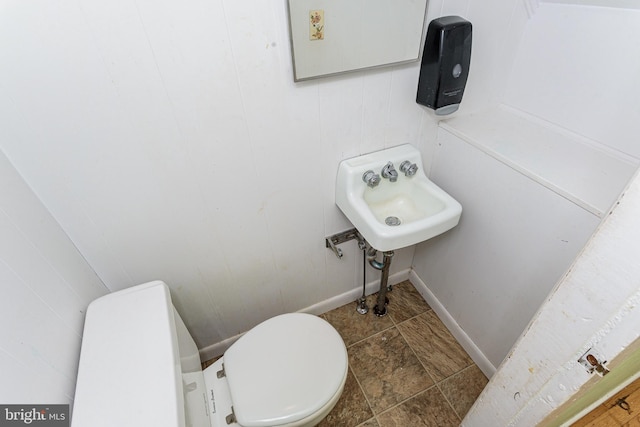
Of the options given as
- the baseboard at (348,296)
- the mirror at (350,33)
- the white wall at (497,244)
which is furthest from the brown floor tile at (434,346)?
the mirror at (350,33)

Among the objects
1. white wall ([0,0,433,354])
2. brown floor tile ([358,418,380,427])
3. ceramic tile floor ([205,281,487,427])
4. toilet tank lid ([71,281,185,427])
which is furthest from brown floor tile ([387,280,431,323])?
toilet tank lid ([71,281,185,427])

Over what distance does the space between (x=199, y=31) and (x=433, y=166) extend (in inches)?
38.5

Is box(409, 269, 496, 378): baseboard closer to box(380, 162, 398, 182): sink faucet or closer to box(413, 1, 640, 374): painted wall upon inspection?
box(413, 1, 640, 374): painted wall

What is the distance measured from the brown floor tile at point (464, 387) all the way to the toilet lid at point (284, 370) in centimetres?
59

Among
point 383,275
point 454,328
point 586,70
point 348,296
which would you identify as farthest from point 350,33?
point 454,328

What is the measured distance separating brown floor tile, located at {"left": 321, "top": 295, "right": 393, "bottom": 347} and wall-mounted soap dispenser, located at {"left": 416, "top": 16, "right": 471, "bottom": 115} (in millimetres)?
1038

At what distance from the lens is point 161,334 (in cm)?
83

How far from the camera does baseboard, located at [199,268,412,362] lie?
1.44 m

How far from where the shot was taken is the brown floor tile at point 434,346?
1.41m

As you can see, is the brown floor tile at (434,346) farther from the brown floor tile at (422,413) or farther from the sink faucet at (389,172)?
the sink faucet at (389,172)

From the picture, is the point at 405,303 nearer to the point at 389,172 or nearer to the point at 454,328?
the point at 454,328

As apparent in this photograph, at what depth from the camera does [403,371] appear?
4.60 feet

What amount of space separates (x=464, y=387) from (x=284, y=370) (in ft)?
2.70

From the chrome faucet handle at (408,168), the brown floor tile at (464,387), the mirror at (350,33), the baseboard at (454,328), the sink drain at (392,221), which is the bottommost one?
the brown floor tile at (464,387)
